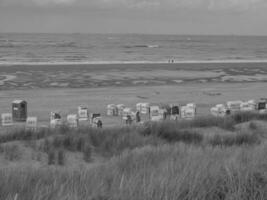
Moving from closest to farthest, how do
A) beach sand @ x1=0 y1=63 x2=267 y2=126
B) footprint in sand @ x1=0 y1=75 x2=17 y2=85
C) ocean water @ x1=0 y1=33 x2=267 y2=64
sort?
beach sand @ x1=0 y1=63 x2=267 y2=126 → footprint in sand @ x1=0 y1=75 x2=17 y2=85 → ocean water @ x1=0 y1=33 x2=267 y2=64

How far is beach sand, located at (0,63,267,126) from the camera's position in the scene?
17.3 m

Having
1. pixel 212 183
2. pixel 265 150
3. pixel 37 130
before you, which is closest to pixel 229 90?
pixel 37 130

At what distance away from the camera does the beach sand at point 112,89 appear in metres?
17.3

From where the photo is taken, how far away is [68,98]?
61.8 feet

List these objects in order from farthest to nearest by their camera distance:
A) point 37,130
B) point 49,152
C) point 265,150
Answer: point 37,130, point 49,152, point 265,150

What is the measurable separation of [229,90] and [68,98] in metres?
8.51

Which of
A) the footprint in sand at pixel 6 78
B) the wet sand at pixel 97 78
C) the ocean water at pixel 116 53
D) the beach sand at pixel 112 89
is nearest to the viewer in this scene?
the beach sand at pixel 112 89

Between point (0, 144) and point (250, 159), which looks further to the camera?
point (0, 144)

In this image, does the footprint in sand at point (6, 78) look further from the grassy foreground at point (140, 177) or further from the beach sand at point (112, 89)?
the grassy foreground at point (140, 177)

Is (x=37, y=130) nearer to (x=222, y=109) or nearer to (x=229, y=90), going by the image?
(x=222, y=109)

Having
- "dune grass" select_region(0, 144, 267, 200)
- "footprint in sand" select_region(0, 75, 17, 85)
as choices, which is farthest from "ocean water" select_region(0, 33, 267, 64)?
"dune grass" select_region(0, 144, 267, 200)

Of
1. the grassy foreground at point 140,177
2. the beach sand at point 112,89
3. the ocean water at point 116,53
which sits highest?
the ocean water at point 116,53

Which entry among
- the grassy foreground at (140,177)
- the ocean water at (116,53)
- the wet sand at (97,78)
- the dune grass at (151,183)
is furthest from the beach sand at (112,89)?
the ocean water at (116,53)

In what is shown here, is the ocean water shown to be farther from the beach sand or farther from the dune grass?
the dune grass
